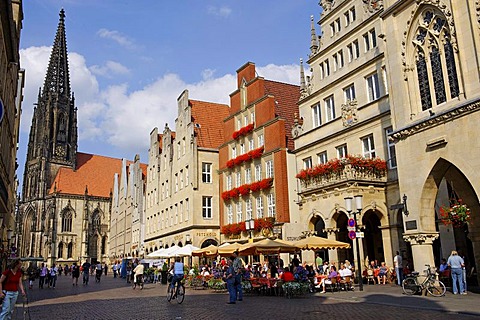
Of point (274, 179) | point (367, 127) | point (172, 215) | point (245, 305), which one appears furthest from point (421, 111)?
point (172, 215)

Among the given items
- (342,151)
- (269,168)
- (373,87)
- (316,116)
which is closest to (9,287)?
(342,151)

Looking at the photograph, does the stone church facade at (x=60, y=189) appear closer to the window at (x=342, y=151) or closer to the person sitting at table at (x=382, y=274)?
the window at (x=342, y=151)

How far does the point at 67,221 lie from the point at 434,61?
319 ft

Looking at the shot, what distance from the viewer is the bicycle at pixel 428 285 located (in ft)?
53.6

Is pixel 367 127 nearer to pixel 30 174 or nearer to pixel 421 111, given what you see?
pixel 421 111

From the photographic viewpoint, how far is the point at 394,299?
1569cm

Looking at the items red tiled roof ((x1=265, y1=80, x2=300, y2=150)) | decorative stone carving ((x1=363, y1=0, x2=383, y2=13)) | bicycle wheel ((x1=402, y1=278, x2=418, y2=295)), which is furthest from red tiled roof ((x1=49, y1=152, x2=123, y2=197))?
bicycle wheel ((x1=402, y1=278, x2=418, y2=295))

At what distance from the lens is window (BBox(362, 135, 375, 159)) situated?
25.1 m

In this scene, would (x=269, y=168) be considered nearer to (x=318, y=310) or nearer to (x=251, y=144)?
(x=251, y=144)

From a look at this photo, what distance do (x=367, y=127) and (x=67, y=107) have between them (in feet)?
323

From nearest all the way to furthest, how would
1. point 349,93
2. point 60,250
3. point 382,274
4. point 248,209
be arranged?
point 382,274 < point 349,93 < point 248,209 < point 60,250

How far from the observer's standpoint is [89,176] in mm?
111000

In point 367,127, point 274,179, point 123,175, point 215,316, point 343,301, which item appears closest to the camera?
point 215,316

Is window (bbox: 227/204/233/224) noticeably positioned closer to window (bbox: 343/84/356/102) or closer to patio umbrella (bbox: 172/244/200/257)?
patio umbrella (bbox: 172/244/200/257)
